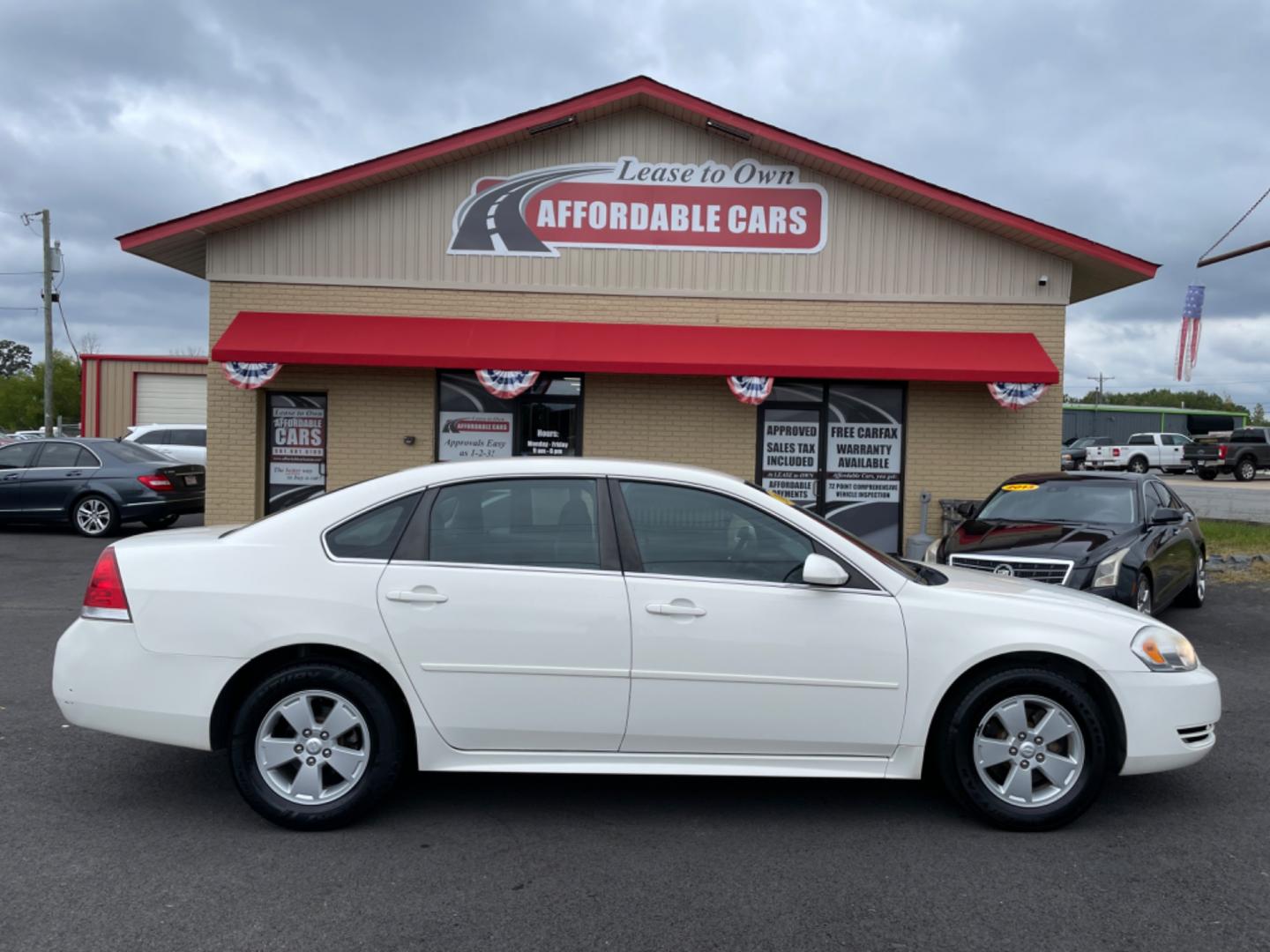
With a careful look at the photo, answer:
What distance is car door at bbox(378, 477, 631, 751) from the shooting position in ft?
13.8

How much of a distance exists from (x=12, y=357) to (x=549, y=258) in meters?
113

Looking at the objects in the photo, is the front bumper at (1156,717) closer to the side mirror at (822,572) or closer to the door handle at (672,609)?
the side mirror at (822,572)

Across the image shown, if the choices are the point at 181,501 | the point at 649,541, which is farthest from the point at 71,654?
the point at 181,501

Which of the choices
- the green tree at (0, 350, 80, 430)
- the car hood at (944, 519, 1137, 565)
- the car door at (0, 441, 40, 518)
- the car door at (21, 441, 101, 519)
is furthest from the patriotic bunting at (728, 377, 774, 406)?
the green tree at (0, 350, 80, 430)

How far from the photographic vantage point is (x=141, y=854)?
13.2ft

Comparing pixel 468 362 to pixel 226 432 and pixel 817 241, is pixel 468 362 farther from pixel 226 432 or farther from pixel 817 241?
pixel 817 241

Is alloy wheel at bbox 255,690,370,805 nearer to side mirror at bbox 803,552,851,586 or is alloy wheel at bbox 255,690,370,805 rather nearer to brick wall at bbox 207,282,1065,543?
side mirror at bbox 803,552,851,586

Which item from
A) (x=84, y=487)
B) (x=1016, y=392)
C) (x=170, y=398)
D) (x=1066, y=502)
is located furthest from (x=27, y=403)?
(x=1066, y=502)

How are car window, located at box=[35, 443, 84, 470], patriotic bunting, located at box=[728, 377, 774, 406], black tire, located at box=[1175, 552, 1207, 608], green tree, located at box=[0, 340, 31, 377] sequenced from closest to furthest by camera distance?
1. black tire, located at box=[1175, 552, 1207, 608]
2. patriotic bunting, located at box=[728, 377, 774, 406]
3. car window, located at box=[35, 443, 84, 470]
4. green tree, located at box=[0, 340, 31, 377]

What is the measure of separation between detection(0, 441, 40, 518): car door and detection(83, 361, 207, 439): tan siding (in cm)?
1549

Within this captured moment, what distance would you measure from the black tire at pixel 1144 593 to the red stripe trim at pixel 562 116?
5.74 metres

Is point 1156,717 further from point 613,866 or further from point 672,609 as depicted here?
point 613,866

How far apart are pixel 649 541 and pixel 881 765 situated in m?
1.36

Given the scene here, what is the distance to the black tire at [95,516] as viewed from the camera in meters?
15.2
